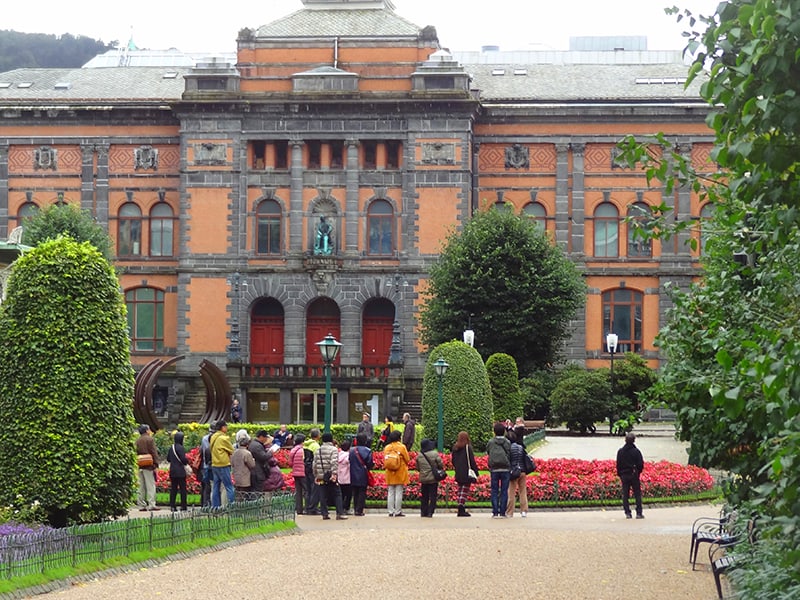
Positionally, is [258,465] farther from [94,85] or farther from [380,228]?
[94,85]

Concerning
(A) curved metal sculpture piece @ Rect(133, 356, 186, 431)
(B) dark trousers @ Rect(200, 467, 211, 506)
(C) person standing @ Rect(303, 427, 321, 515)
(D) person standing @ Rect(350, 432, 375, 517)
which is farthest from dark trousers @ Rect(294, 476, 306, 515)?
(A) curved metal sculpture piece @ Rect(133, 356, 186, 431)

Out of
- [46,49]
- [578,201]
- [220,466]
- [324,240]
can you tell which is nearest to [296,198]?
[324,240]

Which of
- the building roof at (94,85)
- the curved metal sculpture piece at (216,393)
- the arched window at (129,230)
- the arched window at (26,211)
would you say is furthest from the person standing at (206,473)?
the arched window at (26,211)

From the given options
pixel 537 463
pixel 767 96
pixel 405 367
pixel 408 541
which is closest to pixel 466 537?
pixel 408 541

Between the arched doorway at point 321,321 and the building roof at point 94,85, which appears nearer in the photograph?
the arched doorway at point 321,321

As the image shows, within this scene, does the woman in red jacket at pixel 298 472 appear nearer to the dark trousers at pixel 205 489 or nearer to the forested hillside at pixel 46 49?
the dark trousers at pixel 205 489

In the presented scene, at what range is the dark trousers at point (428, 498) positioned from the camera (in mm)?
30594

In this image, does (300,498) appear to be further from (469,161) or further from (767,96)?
(469,161)

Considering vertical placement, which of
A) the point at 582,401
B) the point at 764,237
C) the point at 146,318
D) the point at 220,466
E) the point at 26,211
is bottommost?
the point at 220,466

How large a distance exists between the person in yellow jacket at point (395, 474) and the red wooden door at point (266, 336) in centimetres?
3825

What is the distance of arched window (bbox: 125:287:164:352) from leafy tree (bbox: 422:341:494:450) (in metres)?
27.2

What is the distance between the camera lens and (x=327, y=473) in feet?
97.3

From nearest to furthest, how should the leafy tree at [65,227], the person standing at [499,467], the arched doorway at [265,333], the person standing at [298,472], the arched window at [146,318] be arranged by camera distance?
the person standing at [499,467] < the person standing at [298,472] < the leafy tree at [65,227] < the arched doorway at [265,333] < the arched window at [146,318]

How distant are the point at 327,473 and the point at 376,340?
3905cm
